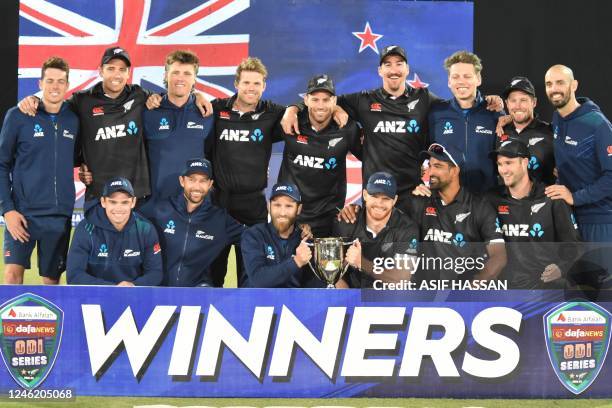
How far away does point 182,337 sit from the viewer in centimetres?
A: 523

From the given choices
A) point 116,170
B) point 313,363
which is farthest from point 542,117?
point 313,363

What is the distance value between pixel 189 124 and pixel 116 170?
74 cm

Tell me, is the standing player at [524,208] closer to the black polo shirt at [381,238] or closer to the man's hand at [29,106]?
the black polo shirt at [381,238]

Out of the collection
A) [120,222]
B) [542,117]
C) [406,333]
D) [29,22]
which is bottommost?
[406,333]

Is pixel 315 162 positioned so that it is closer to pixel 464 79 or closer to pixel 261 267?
pixel 261 267

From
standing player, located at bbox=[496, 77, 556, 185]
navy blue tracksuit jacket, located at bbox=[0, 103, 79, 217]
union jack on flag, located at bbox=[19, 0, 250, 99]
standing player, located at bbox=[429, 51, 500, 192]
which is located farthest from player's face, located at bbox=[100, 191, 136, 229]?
union jack on flag, located at bbox=[19, 0, 250, 99]

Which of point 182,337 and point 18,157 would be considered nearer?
point 182,337

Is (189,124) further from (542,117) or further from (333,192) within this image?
(542,117)

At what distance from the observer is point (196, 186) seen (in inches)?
262

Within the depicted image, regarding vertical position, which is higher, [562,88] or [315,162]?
[562,88]

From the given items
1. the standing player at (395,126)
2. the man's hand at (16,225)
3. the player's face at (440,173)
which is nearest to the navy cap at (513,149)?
the player's face at (440,173)

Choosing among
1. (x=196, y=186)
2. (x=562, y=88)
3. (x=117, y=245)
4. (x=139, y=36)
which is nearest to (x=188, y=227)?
(x=196, y=186)

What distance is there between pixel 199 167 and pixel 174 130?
645 mm

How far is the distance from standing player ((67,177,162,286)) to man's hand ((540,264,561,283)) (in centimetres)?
290
